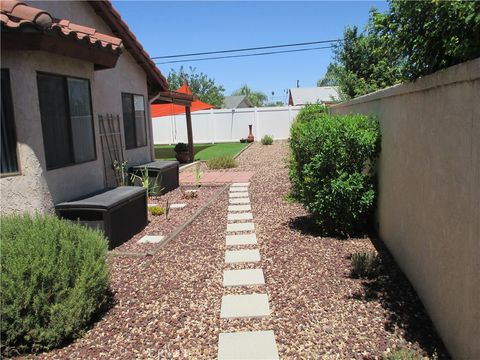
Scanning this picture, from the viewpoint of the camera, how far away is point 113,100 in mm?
9320

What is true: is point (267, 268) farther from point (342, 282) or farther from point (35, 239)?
point (35, 239)

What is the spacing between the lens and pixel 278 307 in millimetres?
4055

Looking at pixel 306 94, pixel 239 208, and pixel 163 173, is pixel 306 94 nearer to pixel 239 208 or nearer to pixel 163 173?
pixel 163 173

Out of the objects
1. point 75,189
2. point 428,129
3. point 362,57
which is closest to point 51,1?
point 75,189

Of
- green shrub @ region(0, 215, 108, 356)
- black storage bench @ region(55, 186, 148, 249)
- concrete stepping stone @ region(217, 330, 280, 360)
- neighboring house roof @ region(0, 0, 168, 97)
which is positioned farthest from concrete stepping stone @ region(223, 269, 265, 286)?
neighboring house roof @ region(0, 0, 168, 97)

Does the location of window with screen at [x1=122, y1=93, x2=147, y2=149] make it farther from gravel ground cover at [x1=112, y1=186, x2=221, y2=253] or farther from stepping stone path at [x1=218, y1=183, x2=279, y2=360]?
stepping stone path at [x1=218, y1=183, x2=279, y2=360]

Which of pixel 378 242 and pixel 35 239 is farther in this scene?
pixel 378 242

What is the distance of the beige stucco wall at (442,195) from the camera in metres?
2.69

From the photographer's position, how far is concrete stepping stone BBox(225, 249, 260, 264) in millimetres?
5399

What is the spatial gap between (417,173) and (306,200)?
8.14ft

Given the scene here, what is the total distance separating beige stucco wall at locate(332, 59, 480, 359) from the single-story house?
4427 mm

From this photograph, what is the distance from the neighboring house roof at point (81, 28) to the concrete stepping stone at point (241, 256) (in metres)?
3.64

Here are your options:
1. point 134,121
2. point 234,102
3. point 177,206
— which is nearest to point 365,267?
point 177,206

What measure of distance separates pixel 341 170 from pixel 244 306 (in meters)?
2.73
